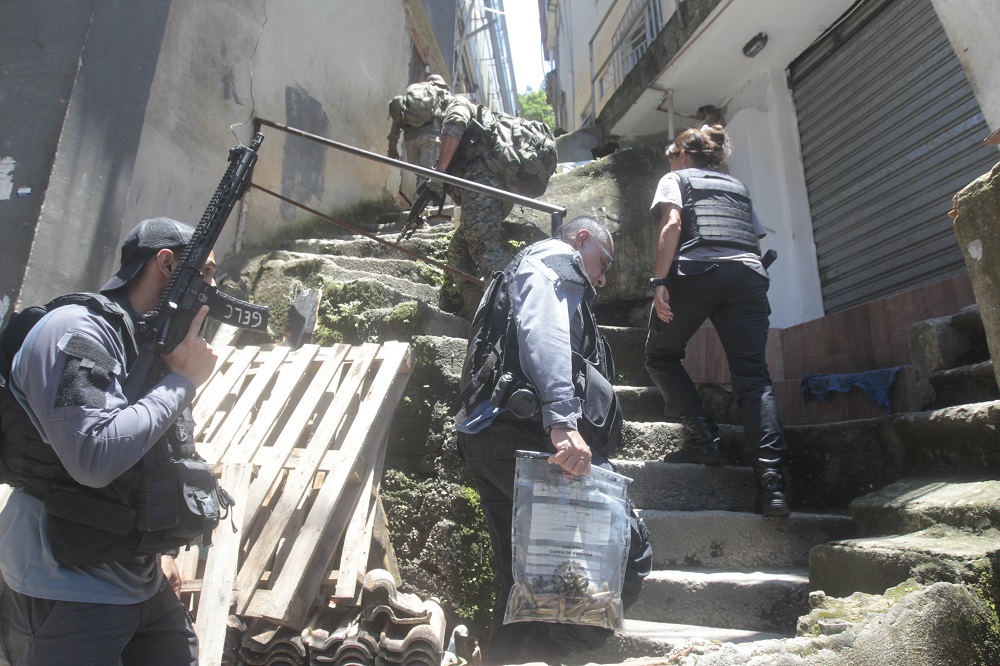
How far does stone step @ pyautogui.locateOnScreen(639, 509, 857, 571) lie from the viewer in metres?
2.98

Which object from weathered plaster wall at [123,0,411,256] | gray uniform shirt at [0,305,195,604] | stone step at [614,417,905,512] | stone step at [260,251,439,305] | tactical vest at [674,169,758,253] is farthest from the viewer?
weathered plaster wall at [123,0,411,256]

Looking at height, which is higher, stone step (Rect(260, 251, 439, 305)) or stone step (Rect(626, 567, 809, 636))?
stone step (Rect(260, 251, 439, 305))

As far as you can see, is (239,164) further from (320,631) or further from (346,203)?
(346,203)

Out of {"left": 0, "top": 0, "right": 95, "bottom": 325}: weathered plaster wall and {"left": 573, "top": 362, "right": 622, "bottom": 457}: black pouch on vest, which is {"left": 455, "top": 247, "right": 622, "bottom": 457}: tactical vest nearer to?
{"left": 573, "top": 362, "right": 622, "bottom": 457}: black pouch on vest

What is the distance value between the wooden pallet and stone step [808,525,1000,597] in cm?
177

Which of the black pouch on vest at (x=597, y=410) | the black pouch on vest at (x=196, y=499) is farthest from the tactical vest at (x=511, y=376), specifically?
the black pouch on vest at (x=196, y=499)

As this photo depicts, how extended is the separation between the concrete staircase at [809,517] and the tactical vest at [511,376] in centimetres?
78

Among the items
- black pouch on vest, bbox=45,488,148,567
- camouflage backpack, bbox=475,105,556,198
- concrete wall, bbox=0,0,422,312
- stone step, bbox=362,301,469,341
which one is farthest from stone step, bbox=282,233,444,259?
black pouch on vest, bbox=45,488,148,567

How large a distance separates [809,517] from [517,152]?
3.14 meters

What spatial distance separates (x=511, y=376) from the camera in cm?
237

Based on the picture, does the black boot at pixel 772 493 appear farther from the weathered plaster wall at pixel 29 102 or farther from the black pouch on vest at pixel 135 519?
the weathered plaster wall at pixel 29 102

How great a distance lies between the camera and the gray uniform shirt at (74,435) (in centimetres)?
155

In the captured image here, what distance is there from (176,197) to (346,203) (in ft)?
7.80

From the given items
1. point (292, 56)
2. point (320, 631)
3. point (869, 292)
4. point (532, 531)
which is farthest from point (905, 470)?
point (292, 56)
